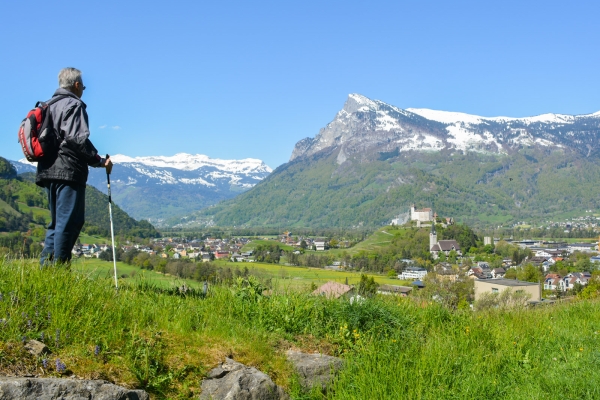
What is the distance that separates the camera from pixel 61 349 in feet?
13.4

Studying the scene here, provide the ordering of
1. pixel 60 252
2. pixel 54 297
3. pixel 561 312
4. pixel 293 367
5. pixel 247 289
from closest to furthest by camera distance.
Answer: pixel 54 297 < pixel 293 367 < pixel 60 252 < pixel 247 289 < pixel 561 312

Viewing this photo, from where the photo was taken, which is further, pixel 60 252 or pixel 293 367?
pixel 60 252

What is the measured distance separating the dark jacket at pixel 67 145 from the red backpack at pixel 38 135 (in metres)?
0.06

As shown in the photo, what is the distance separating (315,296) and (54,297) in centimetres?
329

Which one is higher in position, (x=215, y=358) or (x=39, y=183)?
(x=39, y=183)

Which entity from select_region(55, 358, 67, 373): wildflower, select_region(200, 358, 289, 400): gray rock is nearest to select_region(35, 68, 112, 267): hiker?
select_region(55, 358, 67, 373): wildflower

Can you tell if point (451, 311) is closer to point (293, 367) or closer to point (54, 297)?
point (293, 367)

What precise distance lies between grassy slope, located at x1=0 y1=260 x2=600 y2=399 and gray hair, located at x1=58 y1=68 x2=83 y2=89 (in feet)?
7.15

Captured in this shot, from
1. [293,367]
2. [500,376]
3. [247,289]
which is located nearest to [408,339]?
[500,376]

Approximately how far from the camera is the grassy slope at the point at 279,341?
14.0 feet

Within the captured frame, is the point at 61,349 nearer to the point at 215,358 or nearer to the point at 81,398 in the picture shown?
the point at 81,398

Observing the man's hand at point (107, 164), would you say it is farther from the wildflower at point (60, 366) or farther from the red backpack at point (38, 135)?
the wildflower at point (60, 366)

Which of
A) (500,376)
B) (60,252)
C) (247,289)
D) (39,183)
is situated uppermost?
(39,183)

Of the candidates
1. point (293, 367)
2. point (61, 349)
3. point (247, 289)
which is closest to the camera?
point (61, 349)
